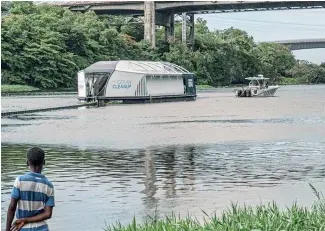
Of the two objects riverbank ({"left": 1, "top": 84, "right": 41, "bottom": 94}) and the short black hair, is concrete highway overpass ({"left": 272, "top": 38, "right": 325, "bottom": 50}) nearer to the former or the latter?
riverbank ({"left": 1, "top": 84, "right": 41, "bottom": 94})

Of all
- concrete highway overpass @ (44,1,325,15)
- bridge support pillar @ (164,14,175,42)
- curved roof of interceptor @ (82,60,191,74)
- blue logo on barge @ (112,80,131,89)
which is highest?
concrete highway overpass @ (44,1,325,15)

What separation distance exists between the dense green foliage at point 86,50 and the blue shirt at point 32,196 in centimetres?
7370

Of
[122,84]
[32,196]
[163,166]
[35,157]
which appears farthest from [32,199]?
[122,84]

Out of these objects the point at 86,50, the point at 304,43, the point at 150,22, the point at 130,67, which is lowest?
the point at 130,67

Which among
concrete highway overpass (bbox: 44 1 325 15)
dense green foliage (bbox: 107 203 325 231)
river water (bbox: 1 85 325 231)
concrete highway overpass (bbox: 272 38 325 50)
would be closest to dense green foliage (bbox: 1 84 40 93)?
concrete highway overpass (bbox: 44 1 325 15)

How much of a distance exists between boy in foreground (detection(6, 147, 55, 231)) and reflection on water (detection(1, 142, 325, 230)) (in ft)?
13.2

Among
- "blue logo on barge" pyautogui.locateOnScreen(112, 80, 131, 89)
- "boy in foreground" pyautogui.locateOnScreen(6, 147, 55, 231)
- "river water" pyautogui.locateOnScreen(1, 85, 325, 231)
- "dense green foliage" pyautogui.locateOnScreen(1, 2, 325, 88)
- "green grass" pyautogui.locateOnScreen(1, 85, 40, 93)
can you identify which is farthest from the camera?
"dense green foliage" pyautogui.locateOnScreen(1, 2, 325, 88)

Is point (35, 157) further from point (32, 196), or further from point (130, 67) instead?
point (130, 67)

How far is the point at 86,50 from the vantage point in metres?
93.6

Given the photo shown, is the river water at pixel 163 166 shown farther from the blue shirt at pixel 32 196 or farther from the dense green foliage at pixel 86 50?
the dense green foliage at pixel 86 50

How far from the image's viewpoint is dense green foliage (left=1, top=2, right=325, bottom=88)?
83.2 metres

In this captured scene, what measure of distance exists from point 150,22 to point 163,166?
93011 millimetres

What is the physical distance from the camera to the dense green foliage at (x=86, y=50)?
83188 millimetres

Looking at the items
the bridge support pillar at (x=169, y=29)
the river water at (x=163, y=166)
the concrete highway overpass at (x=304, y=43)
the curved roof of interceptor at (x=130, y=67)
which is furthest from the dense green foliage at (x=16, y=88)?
the concrete highway overpass at (x=304, y=43)
